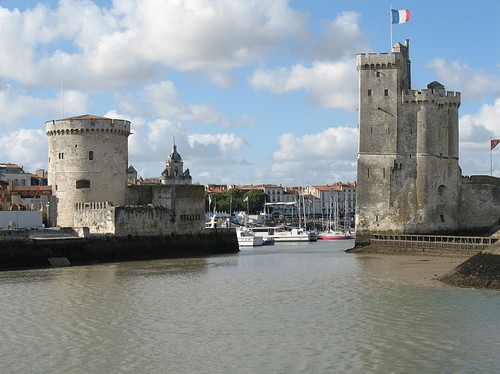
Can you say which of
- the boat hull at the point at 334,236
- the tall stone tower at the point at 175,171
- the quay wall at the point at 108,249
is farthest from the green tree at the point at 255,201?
the quay wall at the point at 108,249

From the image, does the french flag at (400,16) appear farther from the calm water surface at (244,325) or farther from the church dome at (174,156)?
the church dome at (174,156)

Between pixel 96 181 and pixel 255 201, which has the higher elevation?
pixel 255 201

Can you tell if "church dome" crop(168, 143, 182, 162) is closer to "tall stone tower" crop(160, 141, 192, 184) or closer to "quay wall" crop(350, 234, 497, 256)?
"tall stone tower" crop(160, 141, 192, 184)

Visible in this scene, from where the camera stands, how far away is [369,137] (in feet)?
131

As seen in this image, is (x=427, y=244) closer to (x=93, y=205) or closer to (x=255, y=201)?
(x=93, y=205)

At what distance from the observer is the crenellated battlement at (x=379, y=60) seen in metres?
39.7

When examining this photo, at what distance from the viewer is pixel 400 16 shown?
38250 mm

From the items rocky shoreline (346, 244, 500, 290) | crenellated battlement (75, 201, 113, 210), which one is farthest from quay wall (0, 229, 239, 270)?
rocky shoreline (346, 244, 500, 290)

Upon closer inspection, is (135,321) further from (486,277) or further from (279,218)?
(279,218)

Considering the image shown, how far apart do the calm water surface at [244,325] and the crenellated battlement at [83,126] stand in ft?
39.9

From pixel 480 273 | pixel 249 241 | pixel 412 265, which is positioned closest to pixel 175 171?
pixel 249 241

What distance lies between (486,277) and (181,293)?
8.53 metres

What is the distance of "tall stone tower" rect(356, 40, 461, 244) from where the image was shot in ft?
131

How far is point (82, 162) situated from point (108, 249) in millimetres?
5758
